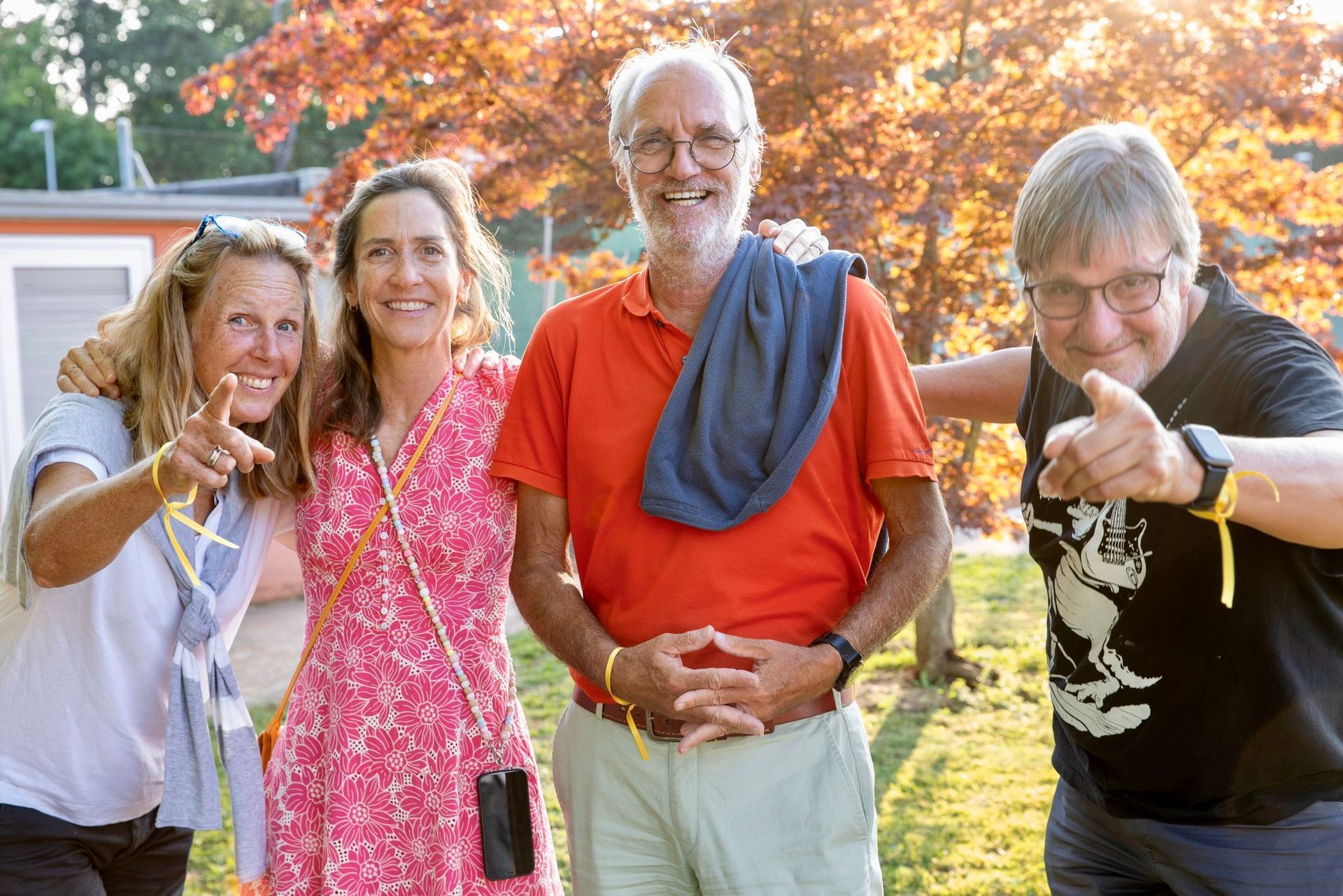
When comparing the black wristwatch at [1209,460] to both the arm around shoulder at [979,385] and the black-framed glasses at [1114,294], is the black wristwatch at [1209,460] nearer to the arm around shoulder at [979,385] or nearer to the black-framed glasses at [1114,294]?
the black-framed glasses at [1114,294]

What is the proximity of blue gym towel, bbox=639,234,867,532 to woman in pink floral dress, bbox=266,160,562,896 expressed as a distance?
1.73 feet

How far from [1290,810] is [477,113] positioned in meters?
4.60

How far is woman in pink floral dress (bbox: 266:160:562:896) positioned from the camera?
8.41 feet

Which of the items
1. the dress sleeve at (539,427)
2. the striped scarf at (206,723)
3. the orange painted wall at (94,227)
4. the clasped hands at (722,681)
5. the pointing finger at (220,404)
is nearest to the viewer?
the pointing finger at (220,404)

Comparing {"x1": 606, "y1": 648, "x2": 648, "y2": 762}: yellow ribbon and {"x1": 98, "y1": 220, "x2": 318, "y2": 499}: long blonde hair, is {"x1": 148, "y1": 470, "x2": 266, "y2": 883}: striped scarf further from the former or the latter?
{"x1": 606, "y1": 648, "x2": 648, "y2": 762}: yellow ribbon

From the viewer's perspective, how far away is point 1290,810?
195 centimetres

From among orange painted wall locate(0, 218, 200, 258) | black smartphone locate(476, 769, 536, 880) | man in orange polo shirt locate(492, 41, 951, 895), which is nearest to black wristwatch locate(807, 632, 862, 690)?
man in orange polo shirt locate(492, 41, 951, 895)

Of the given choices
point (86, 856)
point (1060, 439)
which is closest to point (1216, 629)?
point (1060, 439)

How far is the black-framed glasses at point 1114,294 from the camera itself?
189cm

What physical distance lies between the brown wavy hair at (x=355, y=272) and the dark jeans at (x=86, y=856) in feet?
3.19

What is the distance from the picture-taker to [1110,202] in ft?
6.18

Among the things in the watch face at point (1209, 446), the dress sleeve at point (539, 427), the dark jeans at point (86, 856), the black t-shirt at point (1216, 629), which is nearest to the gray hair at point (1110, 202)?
the black t-shirt at point (1216, 629)

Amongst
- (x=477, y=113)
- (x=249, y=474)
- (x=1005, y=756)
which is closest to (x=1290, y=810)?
(x=249, y=474)

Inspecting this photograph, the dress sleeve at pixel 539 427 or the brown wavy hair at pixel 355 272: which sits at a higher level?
the brown wavy hair at pixel 355 272
